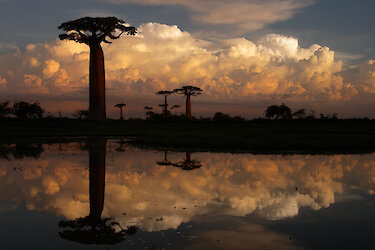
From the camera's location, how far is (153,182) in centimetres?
1220

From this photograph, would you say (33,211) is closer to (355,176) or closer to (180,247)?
(180,247)

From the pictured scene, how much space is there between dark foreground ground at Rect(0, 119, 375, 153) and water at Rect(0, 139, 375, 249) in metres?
8.86

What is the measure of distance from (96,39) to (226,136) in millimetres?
23738

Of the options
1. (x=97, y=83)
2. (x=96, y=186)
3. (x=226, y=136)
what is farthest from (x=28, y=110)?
(x=96, y=186)

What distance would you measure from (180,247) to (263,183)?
260 inches

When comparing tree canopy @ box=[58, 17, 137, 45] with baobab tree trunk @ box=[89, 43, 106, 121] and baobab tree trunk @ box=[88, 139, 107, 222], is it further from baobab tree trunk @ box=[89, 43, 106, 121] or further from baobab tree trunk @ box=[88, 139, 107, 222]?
baobab tree trunk @ box=[88, 139, 107, 222]

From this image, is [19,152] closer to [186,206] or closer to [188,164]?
[188,164]

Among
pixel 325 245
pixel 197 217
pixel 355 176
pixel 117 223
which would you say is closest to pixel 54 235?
pixel 117 223

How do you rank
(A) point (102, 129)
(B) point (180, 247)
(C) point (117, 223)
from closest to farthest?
1. (B) point (180, 247)
2. (C) point (117, 223)
3. (A) point (102, 129)

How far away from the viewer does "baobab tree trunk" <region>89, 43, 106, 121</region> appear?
4725 cm

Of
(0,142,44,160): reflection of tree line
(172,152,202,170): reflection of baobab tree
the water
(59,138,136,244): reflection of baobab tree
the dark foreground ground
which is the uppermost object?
the dark foreground ground

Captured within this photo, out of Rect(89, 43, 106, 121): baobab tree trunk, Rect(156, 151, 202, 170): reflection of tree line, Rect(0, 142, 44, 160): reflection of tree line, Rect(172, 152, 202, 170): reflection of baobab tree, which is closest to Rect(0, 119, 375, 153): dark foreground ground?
Rect(89, 43, 106, 121): baobab tree trunk

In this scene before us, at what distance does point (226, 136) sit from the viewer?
3294 centimetres

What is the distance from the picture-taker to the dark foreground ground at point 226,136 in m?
24.9
